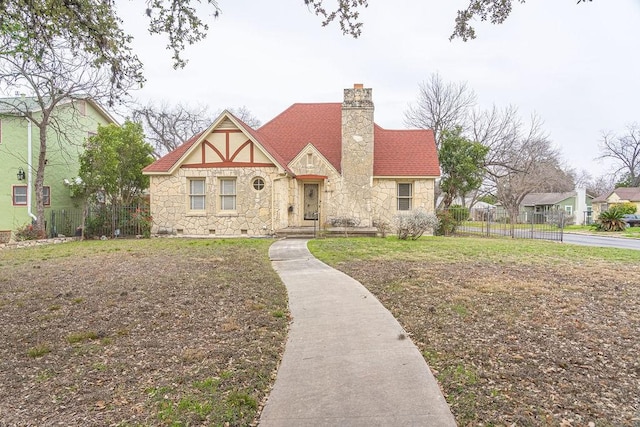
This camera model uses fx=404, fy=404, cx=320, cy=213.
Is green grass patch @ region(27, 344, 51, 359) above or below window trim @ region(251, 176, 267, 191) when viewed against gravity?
below

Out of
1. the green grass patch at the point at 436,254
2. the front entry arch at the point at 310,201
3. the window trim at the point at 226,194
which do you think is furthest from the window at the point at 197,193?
the green grass patch at the point at 436,254

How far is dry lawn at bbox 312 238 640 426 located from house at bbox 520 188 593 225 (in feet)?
143

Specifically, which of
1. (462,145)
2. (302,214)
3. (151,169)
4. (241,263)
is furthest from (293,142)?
(241,263)

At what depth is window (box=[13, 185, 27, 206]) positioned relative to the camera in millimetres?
21422

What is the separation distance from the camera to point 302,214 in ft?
65.9

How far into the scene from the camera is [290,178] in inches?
757

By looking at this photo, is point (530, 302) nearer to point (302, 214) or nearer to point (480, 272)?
point (480, 272)

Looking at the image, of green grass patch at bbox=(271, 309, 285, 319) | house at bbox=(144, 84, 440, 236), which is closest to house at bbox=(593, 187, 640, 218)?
house at bbox=(144, 84, 440, 236)

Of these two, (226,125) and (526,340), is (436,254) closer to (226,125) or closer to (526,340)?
(526,340)

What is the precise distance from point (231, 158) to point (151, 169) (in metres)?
3.81

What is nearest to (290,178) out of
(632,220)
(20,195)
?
(20,195)

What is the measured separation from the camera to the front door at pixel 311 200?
2000 cm

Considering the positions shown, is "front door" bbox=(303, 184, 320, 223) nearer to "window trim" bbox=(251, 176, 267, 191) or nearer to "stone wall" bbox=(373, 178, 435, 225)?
"window trim" bbox=(251, 176, 267, 191)

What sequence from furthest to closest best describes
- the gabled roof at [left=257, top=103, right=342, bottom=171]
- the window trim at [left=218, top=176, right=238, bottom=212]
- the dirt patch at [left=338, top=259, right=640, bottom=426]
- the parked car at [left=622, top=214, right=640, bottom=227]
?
the parked car at [left=622, top=214, right=640, bottom=227]
the gabled roof at [left=257, top=103, right=342, bottom=171]
the window trim at [left=218, top=176, right=238, bottom=212]
the dirt patch at [left=338, top=259, right=640, bottom=426]
